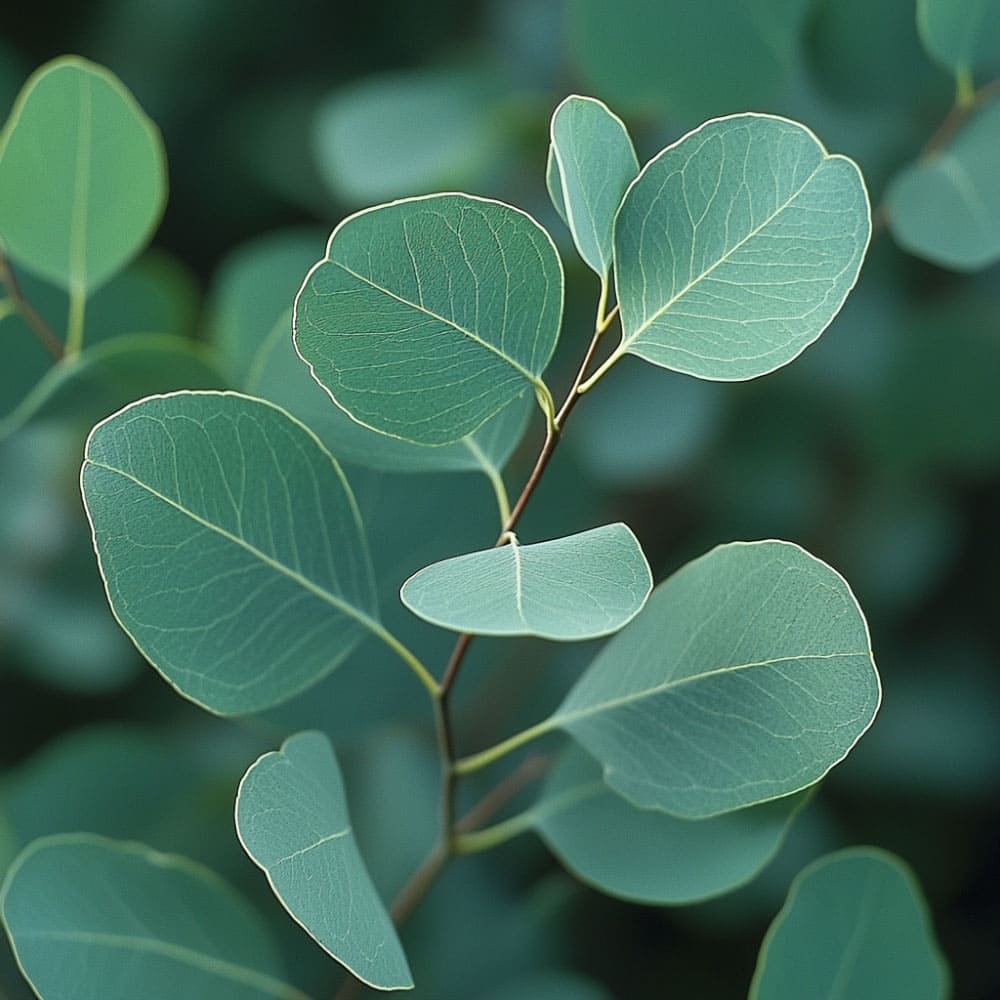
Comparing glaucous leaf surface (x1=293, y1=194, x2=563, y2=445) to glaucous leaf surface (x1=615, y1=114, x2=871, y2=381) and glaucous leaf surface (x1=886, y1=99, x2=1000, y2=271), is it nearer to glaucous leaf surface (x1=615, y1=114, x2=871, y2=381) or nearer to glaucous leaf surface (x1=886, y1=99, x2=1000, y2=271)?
glaucous leaf surface (x1=615, y1=114, x2=871, y2=381)

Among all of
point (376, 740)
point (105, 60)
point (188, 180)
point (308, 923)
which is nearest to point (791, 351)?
point (308, 923)

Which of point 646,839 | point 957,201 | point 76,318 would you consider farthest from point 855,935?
point 76,318

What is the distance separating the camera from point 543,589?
1.16ft

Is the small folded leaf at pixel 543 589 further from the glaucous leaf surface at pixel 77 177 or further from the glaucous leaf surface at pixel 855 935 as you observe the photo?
the glaucous leaf surface at pixel 77 177

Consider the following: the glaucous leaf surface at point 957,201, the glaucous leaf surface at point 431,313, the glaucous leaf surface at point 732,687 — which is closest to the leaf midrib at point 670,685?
the glaucous leaf surface at point 732,687

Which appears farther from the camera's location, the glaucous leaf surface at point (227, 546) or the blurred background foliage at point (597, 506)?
the blurred background foliage at point (597, 506)

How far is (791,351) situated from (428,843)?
1.63 feet

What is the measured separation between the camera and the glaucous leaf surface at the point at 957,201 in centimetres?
54

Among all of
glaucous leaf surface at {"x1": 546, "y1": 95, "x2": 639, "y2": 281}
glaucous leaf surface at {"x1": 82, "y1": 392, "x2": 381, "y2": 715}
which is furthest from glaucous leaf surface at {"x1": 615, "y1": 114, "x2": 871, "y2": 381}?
glaucous leaf surface at {"x1": 82, "y1": 392, "x2": 381, "y2": 715}

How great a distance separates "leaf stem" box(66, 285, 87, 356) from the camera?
57 centimetres

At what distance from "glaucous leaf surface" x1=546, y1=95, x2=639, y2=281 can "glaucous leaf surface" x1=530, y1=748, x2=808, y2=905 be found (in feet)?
0.69

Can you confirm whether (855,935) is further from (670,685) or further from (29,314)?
(29,314)

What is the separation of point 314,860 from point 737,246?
23 cm

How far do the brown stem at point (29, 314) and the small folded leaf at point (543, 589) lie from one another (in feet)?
0.94
